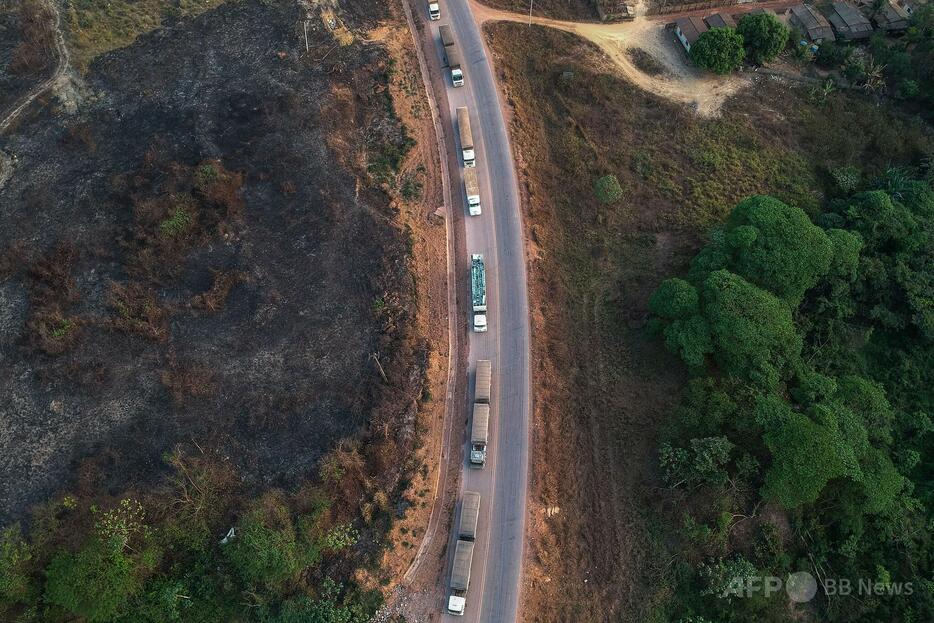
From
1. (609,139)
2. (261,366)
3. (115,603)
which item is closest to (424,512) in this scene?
(261,366)

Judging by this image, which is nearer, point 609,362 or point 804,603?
point 804,603

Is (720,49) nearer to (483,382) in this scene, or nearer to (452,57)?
(452,57)

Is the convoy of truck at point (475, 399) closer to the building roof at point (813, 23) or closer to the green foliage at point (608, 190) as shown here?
the green foliage at point (608, 190)

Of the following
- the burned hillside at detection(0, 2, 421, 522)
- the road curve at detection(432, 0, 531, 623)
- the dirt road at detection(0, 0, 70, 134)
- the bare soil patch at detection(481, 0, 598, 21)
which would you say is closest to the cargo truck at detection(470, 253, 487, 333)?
the road curve at detection(432, 0, 531, 623)

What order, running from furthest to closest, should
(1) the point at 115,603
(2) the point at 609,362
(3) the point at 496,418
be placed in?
(2) the point at 609,362, (3) the point at 496,418, (1) the point at 115,603

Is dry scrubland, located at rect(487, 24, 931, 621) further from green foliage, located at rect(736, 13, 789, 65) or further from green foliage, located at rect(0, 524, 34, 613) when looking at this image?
green foliage, located at rect(0, 524, 34, 613)

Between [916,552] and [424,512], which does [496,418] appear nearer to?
[424,512]
